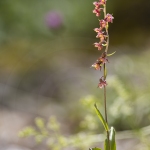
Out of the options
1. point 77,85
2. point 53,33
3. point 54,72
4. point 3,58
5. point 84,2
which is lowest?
point 77,85

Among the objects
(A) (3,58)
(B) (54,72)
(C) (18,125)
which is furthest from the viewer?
(A) (3,58)

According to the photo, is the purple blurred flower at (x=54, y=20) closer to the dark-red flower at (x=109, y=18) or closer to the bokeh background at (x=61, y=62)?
the bokeh background at (x=61, y=62)

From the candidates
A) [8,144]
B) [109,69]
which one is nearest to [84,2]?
[109,69]

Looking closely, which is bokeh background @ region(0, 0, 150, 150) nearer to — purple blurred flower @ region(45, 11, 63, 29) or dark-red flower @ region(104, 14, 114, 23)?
purple blurred flower @ region(45, 11, 63, 29)

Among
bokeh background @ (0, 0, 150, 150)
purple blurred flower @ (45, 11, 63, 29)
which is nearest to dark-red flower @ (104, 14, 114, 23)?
bokeh background @ (0, 0, 150, 150)

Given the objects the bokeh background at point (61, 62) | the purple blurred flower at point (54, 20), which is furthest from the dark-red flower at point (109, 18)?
the purple blurred flower at point (54, 20)

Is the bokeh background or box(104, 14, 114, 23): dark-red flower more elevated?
the bokeh background

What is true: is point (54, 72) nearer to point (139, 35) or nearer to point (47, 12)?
point (47, 12)

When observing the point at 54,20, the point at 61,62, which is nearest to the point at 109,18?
the point at 61,62
